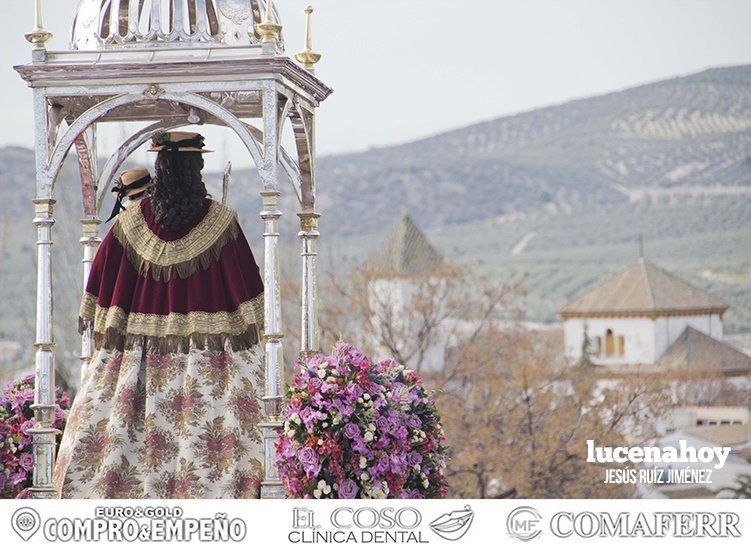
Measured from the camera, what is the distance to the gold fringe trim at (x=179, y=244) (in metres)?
5.46

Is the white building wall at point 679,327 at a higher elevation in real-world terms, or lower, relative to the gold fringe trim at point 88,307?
higher

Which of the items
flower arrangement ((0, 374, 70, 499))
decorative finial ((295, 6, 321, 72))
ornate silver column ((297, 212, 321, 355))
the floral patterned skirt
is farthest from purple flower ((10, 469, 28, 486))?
decorative finial ((295, 6, 321, 72))

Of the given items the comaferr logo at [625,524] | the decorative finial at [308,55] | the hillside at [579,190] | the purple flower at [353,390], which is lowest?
the comaferr logo at [625,524]

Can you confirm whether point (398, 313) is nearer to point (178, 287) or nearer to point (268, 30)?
point (178, 287)

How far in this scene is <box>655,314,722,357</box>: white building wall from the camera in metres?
63.6

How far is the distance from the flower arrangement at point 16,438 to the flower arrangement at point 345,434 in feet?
4.50

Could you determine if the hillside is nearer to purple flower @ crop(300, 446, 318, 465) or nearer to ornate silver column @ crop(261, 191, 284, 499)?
ornate silver column @ crop(261, 191, 284, 499)

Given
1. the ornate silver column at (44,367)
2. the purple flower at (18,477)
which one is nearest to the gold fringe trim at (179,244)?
the ornate silver column at (44,367)

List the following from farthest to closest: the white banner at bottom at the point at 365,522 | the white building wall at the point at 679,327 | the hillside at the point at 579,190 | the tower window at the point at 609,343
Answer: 1. the hillside at the point at 579,190
2. the tower window at the point at 609,343
3. the white building wall at the point at 679,327
4. the white banner at bottom at the point at 365,522

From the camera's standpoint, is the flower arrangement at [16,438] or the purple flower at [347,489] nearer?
the purple flower at [347,489]

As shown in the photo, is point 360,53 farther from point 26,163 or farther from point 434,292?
point 434,292

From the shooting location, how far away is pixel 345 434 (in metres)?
5.07

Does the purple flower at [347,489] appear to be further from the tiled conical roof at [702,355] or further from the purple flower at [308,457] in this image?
the tiled conical roof at [702,355]

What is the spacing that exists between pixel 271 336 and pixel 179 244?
561 millimetres
